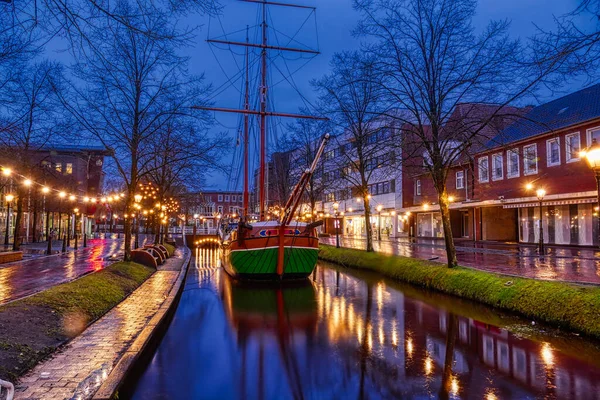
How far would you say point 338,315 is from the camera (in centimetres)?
1220

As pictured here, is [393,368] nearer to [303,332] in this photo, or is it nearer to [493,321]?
[303,332]

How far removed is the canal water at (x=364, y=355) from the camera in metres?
6.51

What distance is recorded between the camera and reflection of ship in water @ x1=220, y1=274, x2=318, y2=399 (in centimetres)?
735

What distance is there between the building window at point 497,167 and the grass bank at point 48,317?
3001 centimetres

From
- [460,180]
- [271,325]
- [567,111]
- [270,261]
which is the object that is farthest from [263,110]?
[460,180]

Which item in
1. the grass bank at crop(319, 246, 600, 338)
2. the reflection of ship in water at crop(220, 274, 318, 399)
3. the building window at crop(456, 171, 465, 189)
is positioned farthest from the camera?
the building window at crop(456, 171, 465, 189)

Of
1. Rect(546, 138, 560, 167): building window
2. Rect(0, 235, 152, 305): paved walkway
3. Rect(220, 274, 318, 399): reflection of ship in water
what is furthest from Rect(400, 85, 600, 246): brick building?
Rect(0, 235, 152, 305): paved walkway

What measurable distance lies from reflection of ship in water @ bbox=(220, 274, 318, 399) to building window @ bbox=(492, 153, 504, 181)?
22420 mm

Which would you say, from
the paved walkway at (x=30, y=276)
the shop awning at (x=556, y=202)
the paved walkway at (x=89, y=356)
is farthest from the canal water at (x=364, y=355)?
the shop awning at (x=556, y=202)

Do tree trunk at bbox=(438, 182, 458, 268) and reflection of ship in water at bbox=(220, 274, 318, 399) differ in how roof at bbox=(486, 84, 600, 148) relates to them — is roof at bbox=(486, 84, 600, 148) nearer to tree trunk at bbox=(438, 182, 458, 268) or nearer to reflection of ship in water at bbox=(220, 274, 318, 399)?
tree trunk at bbox=(438, 182, 458, 268)

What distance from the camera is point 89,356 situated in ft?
22.3

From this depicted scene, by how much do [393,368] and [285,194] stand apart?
34266mm

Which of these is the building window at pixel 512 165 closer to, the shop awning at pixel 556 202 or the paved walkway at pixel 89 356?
the shop awning at pixel 556 202

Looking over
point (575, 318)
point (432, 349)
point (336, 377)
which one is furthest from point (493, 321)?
→ point (336, 377)
